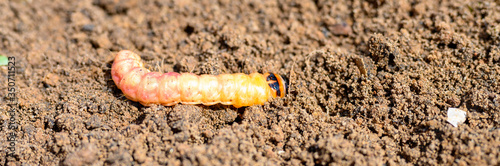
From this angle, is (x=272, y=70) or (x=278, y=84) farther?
(x=272, y=70)

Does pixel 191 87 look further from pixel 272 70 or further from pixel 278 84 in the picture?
pixel 272 70

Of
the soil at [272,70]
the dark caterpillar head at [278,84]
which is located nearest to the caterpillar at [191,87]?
the dark caterpillar head at [278,84]

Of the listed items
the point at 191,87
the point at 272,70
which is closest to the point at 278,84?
the point at 272,70

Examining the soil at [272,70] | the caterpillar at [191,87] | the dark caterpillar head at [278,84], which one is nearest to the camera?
the soil at [272,70]

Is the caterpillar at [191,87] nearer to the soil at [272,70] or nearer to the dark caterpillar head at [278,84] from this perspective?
the dark caterpillar head at [278,84]

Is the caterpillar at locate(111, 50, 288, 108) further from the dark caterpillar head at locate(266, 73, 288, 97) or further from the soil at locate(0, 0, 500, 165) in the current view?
the soil at locate(0, 0, 500, 165)

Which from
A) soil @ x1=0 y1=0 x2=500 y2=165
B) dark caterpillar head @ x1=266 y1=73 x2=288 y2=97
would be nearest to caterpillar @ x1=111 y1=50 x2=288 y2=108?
dark caterpillar head @ x1=266 y1=73 x2=288 y2=97

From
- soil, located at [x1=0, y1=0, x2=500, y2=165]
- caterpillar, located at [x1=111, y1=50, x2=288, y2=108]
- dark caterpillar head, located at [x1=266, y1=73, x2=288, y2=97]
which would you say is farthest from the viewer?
dark caterpillar head, located at [x1=266, y1=73, x2=288, y2=97]
